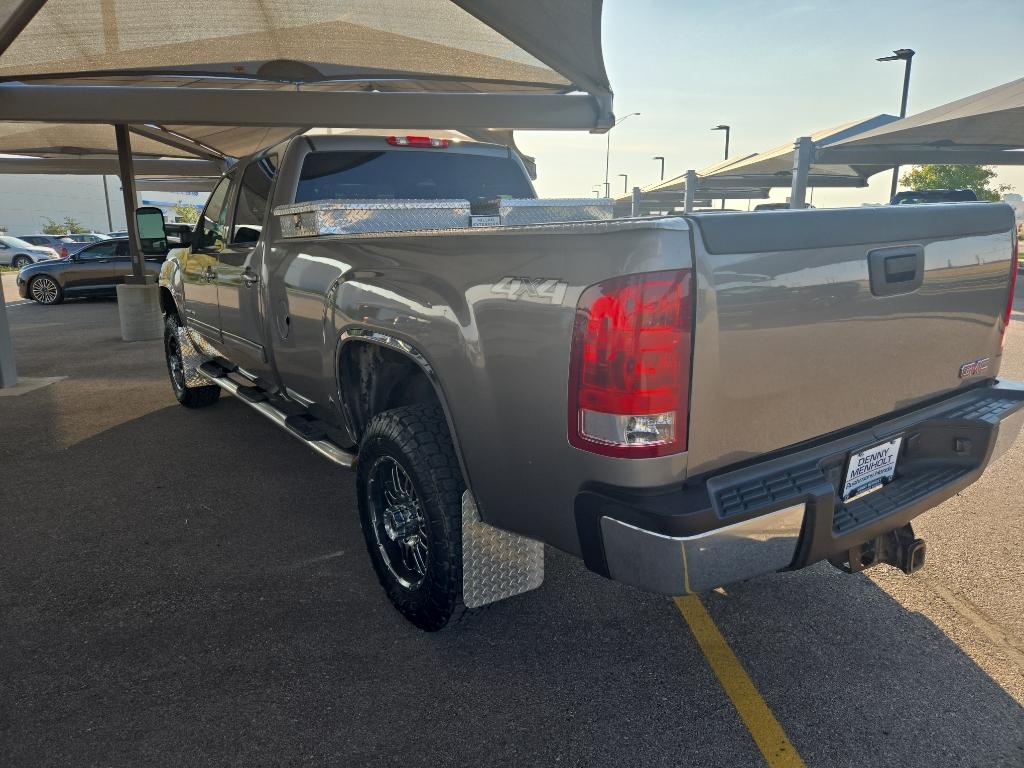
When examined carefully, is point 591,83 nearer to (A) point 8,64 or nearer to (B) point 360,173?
(B) point 360,173

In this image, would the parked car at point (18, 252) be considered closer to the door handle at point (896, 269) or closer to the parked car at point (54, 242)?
the parked car at point (54, 242)

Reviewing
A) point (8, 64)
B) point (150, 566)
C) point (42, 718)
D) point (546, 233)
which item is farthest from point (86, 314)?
point (546, 233)

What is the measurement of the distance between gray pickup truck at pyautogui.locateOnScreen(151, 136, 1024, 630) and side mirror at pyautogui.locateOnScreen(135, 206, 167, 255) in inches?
119

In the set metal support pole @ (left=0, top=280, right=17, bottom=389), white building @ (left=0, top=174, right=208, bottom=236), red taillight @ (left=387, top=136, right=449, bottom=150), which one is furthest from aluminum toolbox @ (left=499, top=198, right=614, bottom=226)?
white building @ (left=0, top=174, right=208, bottom=236)

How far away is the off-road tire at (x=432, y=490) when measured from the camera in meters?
2.61

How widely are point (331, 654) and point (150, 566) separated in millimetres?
1346

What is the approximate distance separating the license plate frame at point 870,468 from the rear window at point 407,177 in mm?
3166

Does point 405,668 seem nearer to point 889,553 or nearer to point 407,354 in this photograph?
point 407,354

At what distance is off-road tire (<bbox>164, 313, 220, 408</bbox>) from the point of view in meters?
6.50

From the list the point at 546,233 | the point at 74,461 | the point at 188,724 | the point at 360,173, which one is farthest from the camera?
the point at 74,461

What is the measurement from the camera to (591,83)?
7504mm

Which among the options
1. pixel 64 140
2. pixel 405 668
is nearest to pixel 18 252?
pixel 64 140

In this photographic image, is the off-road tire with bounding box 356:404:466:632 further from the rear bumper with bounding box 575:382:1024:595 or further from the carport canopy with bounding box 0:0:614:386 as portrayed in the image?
the carport canopy with bounding box 0:0:614:386

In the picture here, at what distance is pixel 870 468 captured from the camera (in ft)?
7.93
